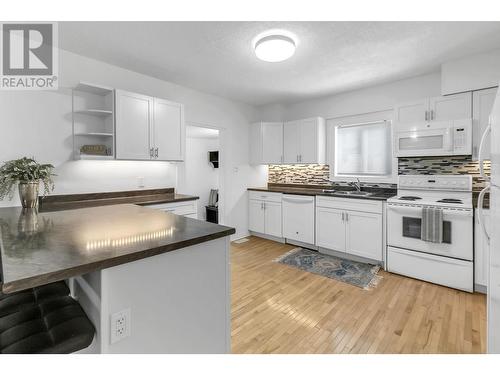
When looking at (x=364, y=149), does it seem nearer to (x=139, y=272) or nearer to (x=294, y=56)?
(x=294, y=56)

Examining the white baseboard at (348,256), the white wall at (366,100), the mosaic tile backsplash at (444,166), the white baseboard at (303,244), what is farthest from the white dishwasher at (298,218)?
the white wall at (366,100)

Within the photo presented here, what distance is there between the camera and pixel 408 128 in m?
3.18

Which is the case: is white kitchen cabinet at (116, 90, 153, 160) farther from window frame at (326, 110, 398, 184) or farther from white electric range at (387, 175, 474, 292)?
Answer: white electric range at (387, 175, 474, 292)

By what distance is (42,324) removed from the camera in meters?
0.98

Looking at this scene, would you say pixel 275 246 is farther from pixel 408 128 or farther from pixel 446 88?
pixel 446 88

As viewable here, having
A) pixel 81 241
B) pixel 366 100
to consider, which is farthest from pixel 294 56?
pixel 81 241

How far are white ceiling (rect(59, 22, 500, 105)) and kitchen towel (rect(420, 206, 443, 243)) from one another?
170 centimetres

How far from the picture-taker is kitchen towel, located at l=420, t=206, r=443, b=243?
2.72 metres

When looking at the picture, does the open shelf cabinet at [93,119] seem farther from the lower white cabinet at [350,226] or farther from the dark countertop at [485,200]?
the dark countertop at [485,200]

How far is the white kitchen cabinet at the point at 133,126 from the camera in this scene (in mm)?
2901

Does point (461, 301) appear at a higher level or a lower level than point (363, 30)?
lower

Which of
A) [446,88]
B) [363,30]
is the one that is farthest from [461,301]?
[363,30]
